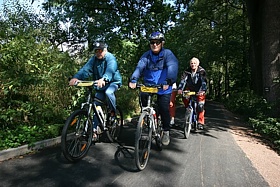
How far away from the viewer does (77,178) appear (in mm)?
3477

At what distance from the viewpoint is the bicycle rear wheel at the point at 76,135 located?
3.76 meters

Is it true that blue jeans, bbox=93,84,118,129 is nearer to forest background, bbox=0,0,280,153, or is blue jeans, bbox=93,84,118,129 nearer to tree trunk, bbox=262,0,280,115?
forest background, bbox=0,0,280,153

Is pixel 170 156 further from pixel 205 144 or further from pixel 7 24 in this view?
pixel 7 24

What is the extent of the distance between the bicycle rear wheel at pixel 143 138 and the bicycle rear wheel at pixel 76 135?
3.15 feet

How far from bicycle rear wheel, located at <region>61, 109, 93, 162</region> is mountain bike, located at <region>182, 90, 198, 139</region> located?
9.11 feet

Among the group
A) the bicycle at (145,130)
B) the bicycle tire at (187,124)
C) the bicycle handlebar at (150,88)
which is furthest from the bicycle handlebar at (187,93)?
the bicycle handlebar at (150,88)

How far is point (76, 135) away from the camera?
4.04m

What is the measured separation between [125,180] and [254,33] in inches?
411

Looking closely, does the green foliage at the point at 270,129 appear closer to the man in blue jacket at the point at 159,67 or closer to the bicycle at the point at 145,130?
the man in blue jacket at the point at 159,67

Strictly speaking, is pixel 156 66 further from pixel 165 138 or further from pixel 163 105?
pixel 165 138

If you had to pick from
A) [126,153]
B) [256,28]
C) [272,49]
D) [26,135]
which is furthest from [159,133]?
[256,28]

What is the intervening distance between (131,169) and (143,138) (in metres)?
0.52

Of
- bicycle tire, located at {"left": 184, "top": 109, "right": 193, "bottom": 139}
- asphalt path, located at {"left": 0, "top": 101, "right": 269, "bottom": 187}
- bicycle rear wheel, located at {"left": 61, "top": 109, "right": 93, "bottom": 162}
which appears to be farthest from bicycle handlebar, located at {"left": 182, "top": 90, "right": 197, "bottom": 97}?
bicycle rear wheel, located at {"left": 61, "top": 109, "right": 93, "bottom": 162}

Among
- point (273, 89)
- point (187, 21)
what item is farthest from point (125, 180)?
point (187, 21)
